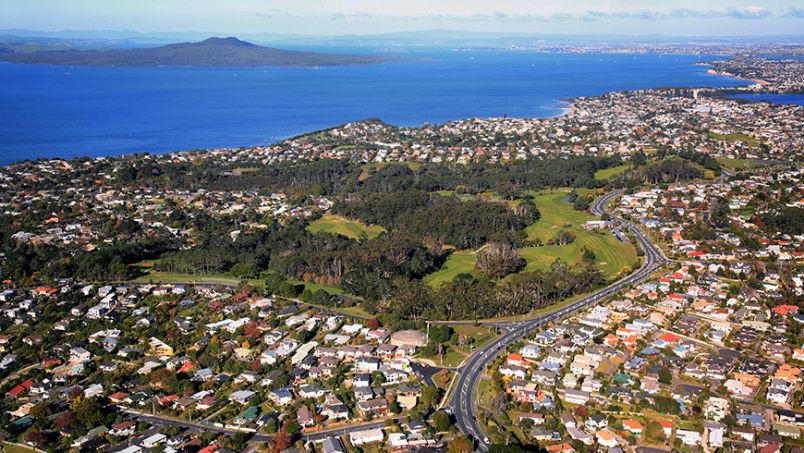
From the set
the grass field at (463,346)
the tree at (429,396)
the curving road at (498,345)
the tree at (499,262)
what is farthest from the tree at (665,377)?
the tree at (499,262)

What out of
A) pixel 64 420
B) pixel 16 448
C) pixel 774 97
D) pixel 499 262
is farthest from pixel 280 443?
pixel 774 97

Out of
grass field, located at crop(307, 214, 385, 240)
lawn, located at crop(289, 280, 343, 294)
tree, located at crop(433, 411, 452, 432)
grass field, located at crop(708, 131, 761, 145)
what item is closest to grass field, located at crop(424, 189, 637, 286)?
lawn, located at crop(289, 280, 343, 294)

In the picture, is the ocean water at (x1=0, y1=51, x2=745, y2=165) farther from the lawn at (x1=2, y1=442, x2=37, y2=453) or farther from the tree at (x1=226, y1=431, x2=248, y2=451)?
the tree at (x1=226, y1=431, x2=248, y2=451)

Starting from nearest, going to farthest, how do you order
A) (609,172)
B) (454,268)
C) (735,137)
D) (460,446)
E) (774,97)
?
(460,446) < (454,268) < (609,172) < (735,137) < (774,97)

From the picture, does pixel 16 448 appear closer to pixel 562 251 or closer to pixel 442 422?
pixel 442 422

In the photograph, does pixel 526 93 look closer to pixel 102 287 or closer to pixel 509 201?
pixel 509 201

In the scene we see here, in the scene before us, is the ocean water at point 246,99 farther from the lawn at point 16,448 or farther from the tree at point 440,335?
the tree at point 440,335
